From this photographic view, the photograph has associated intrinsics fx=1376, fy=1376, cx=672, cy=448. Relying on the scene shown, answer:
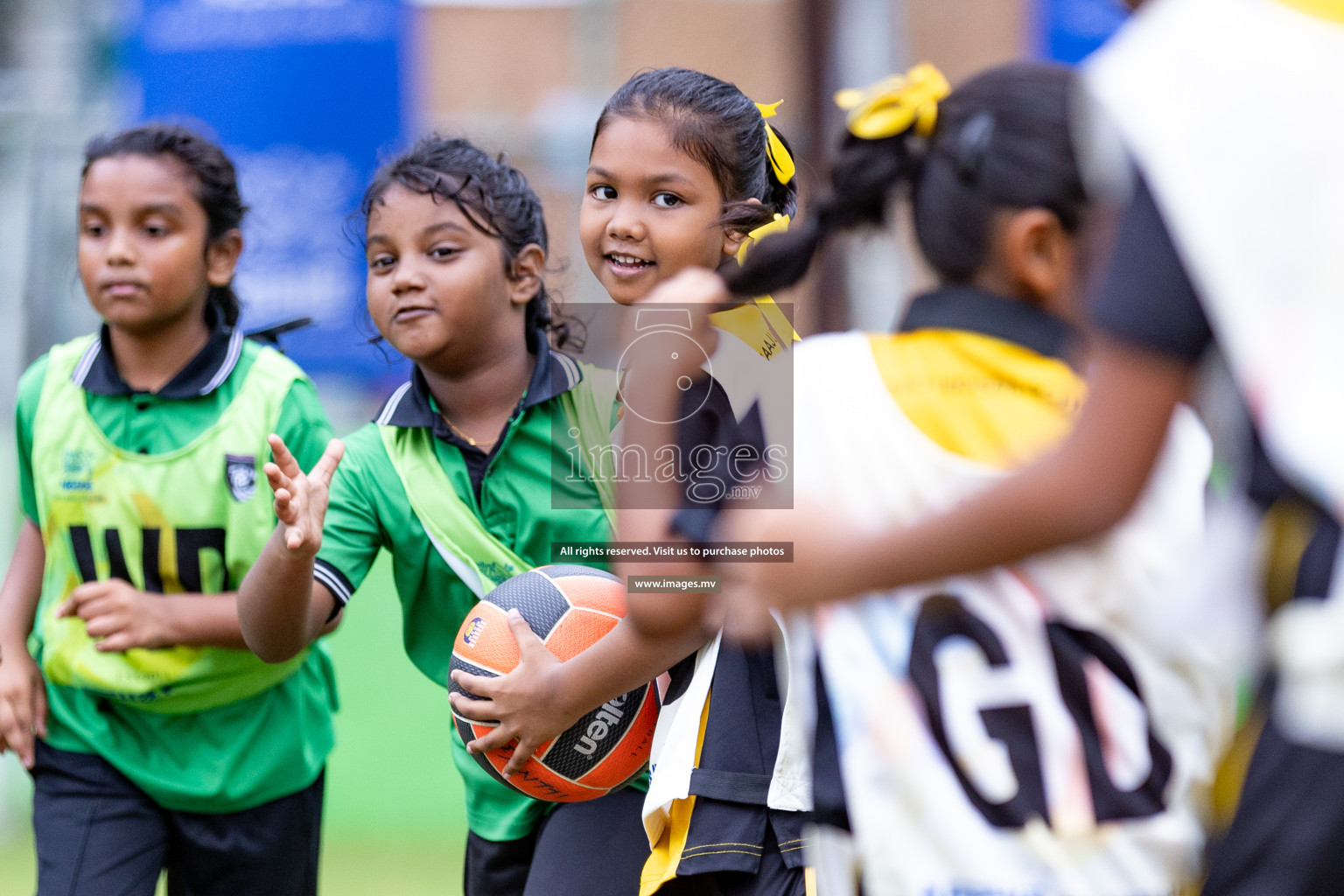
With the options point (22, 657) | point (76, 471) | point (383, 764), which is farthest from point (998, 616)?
point (383, 764)

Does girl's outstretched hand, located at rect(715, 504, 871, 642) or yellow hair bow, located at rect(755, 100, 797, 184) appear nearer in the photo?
girl's outstretched hand, located at rect(715, 504, 871, 642)

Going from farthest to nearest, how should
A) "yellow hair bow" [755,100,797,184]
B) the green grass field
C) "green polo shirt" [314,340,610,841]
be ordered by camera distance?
the green grass field, "green polo shirt" [314,340,610,841], "yellow hair bow" [755,100,797,184]

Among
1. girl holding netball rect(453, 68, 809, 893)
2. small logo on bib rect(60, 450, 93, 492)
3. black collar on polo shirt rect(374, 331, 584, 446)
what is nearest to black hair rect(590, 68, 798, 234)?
girl holding netball rect(453, 68, 809, 893)

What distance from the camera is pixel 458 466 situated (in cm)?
260

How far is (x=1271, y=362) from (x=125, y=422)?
2362 millimetres

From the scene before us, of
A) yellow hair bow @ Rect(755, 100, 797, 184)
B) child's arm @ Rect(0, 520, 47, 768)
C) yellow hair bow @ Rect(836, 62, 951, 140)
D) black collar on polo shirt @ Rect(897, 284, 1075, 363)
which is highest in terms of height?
yellow hair bow @ Rect(836, 62, 951, 140)

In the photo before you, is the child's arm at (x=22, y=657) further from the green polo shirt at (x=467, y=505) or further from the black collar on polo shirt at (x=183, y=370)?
the green polo shirt at (x=467, y=505)

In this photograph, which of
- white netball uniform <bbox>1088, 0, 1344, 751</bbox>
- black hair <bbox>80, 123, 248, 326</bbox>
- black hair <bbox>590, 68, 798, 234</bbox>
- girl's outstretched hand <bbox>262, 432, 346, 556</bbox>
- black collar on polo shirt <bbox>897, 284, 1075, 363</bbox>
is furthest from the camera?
black hair <bbox>80, 123, 248, 326</bbox>

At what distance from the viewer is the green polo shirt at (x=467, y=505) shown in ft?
8.40

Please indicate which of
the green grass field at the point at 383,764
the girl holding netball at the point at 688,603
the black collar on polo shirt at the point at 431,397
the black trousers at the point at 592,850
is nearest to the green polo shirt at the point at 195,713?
the black collar on polo shirt at the point at 431,397

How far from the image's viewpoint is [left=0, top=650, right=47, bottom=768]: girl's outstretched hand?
276cm

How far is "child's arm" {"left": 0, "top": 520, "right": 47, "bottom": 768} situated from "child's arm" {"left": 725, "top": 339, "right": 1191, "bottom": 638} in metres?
2.04

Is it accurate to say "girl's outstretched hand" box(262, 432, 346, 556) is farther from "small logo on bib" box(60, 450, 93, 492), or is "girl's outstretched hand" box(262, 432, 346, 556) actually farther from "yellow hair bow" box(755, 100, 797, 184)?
"yellow hair bow" box(755, 100, 797, 184)

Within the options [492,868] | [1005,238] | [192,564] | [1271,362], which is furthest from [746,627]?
[192,564]
